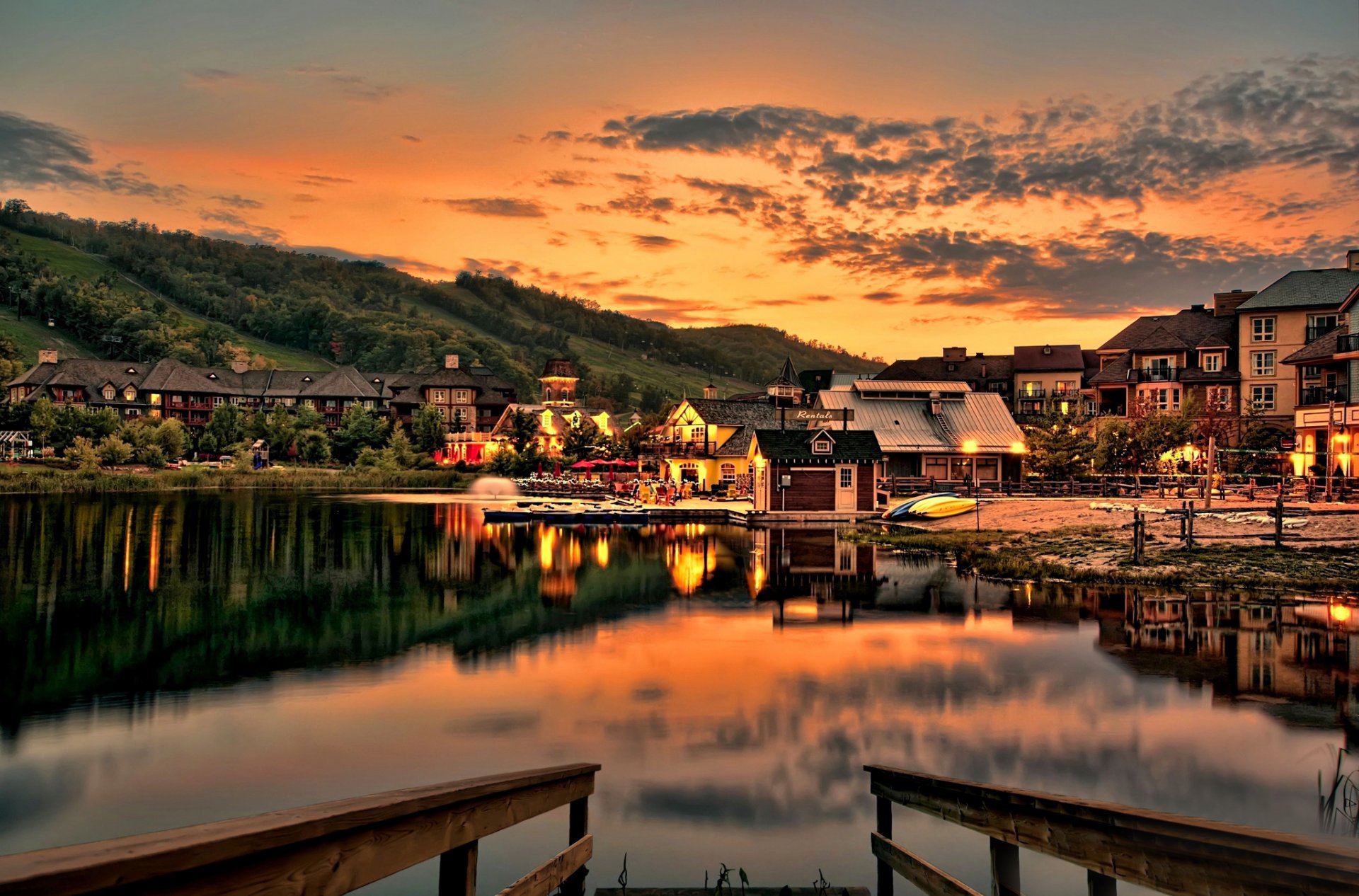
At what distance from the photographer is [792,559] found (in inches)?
1577

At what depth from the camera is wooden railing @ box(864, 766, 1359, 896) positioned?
3965mm

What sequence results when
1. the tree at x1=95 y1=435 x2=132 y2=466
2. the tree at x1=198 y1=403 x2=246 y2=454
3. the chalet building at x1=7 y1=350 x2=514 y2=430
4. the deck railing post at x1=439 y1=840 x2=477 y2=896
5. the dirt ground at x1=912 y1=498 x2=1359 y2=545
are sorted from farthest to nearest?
the chalet building at x1=7 y1=350 x2=514 y2=430, the tree at x1=198 y1=403 x2=246 y2=454, the tree at x1=95 y1=435 x2=132 y2=466, the dirt ground at x1=912 y1=498 x2=1359 y2=545, the deck railing post at x1=439 y1=840 x2=477 y2=896

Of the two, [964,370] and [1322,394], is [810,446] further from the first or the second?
[964,370]

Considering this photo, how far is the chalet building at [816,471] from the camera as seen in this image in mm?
55906

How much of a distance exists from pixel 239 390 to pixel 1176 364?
417 ft

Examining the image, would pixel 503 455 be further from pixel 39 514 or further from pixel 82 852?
pixel 82 852

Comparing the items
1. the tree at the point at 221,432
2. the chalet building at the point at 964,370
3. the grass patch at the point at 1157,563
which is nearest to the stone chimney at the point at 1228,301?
the chalet building at the point at 964,370

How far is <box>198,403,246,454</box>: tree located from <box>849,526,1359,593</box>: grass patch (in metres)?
108

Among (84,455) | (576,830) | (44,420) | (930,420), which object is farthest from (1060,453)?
(44,420)

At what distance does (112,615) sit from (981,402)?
59.4 meters

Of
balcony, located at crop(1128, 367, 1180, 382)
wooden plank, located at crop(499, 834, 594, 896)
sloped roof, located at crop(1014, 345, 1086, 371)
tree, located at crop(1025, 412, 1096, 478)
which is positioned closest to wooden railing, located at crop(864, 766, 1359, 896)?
wooden plank, located at crop(499, 834, 594, 896)

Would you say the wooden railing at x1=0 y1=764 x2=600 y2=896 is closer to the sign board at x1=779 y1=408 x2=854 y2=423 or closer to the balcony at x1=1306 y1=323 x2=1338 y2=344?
the sign board at x1=779 y1=408 x2=854 y2=423

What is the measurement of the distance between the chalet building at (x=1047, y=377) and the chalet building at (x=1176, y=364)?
711 inches

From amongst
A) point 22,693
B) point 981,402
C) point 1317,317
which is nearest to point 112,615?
point 22,693
